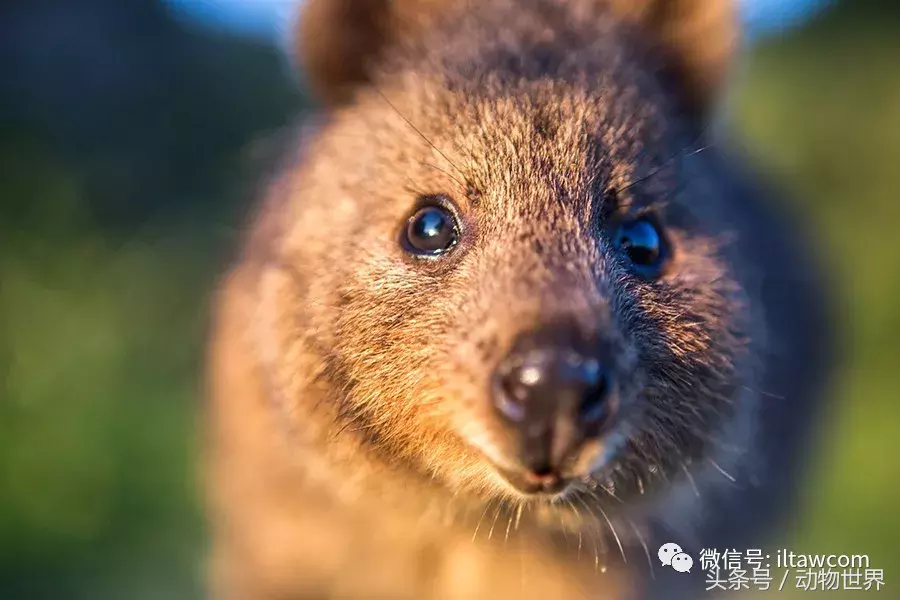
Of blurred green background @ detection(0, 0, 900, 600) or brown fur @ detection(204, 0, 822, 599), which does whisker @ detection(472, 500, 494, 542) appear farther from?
blurred green background @ detection(0, 0, 900, 600)

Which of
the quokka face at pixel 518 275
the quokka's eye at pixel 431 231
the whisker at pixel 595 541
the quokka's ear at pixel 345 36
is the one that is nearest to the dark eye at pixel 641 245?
the quokka face at pixel 518 275

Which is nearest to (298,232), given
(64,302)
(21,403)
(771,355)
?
(771,355)

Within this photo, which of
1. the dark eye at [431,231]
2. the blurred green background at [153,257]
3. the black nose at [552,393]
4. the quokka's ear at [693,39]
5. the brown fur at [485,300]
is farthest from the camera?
the blurred green background at [153,257]

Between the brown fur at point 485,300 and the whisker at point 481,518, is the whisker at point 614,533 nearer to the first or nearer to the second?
the brown fur at point 485,300

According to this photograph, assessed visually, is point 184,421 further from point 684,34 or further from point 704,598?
point 684,34

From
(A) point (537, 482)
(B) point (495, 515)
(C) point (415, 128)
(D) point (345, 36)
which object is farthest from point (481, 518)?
(D) point (345, 36)

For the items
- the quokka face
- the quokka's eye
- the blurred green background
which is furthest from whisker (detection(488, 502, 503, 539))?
the blurred green background

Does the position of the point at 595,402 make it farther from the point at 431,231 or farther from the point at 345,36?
the point at 345,36
